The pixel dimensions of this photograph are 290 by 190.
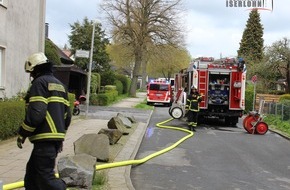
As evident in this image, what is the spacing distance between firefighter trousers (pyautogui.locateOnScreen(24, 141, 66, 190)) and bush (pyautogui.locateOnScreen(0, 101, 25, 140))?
6.03 m

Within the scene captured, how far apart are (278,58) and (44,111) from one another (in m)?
39.8

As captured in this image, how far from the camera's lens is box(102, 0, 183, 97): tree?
151 ft

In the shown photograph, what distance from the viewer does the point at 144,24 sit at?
4612 cm

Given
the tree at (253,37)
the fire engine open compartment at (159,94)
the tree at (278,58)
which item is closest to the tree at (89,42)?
the fire engine open compartment at (159,94)

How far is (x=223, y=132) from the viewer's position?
687 inches

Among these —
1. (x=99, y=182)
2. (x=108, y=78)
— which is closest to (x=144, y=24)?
(x=108, y=78)

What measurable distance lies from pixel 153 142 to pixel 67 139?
264cm

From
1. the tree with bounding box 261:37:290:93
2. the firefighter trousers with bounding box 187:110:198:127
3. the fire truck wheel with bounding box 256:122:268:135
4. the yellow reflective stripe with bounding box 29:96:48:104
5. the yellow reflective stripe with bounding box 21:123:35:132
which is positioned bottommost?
the fire truck wheel with bounding box 256:122:268:135

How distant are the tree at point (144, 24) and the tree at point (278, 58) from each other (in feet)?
30.5

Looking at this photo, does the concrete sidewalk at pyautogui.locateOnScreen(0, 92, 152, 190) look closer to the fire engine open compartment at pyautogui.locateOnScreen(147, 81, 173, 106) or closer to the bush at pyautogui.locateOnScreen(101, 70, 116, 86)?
the fire engine open compartment at pyautogui.locateOnScreen(147, 81, 173, 106)

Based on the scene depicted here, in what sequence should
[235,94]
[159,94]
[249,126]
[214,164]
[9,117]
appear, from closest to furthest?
[214,164], [9,117], [249,126], [235,94], [159,94]

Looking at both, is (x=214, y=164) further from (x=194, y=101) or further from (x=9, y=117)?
(x=194, y=101)

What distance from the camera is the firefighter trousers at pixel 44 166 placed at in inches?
187

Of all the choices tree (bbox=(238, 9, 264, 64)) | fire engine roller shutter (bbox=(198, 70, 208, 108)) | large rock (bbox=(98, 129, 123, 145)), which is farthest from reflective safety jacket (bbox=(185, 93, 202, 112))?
tree (bbox=(238, 9, 264, 64))
